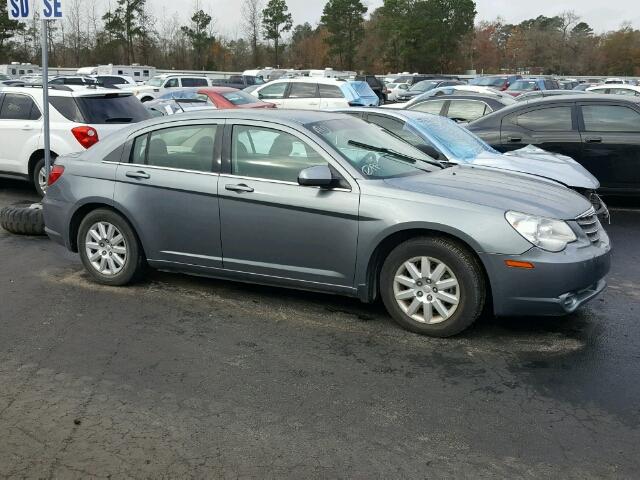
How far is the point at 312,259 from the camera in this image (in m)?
5.30

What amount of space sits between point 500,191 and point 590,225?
70 centimetres

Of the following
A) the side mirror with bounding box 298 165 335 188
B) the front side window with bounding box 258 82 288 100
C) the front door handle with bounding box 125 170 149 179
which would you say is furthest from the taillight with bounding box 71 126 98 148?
the front side window with bounding box 258 82 288 100

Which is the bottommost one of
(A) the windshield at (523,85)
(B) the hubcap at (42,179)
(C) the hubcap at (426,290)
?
(B) the hubcap at (42,179)

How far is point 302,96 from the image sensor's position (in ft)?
63.4

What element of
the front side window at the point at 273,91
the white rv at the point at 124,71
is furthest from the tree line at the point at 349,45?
the front side window at the point at 273,91

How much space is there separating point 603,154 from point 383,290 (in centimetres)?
581

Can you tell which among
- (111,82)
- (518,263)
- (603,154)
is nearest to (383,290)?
(518,263)

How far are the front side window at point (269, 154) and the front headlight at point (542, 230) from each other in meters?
1.46

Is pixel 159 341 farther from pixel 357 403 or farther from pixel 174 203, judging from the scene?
pixel 357 403

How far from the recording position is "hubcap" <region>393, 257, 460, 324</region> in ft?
16.1

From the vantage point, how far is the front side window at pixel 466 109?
1401cm

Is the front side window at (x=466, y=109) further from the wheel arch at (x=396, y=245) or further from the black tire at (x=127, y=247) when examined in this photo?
the wheel arch at (x=396, y=245)

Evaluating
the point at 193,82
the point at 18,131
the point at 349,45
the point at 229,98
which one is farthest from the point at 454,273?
the point at 349,45

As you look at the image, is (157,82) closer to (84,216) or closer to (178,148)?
(84,216)
